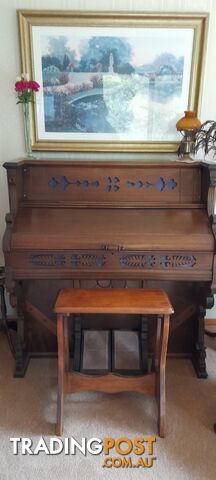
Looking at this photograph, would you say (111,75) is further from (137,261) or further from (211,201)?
(137,261)

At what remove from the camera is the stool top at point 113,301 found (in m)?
1.55

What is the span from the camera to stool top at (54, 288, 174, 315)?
1.55 meters

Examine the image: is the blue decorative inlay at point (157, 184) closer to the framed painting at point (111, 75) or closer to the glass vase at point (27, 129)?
the framed painting at point (111, 75)

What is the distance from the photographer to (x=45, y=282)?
6.89 feet

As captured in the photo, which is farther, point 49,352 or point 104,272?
point 49,352

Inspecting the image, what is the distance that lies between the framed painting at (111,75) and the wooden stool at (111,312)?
1083mm

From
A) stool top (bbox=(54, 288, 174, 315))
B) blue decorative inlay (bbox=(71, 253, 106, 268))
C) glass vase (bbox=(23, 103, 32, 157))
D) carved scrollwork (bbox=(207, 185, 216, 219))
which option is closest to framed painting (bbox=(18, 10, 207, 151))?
glass vase (bbox=(23, 103, 32, 157))

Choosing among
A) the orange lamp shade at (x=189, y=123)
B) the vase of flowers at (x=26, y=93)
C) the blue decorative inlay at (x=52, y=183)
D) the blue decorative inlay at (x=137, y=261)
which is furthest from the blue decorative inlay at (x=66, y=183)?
the orange lamp shade at (x=189, y=123)

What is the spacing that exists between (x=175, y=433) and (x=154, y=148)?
66.6 inches

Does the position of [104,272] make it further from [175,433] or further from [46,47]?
[46,47]

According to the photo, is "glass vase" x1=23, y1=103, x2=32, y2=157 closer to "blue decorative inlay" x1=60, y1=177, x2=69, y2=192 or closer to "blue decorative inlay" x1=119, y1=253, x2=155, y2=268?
"blue decorative inlay" x1=60, y1=177, x2=69, y2=192

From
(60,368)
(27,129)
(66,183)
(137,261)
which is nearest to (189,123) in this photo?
(66,183)

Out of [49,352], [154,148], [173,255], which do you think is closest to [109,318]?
[49,352]

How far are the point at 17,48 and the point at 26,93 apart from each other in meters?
0.34
